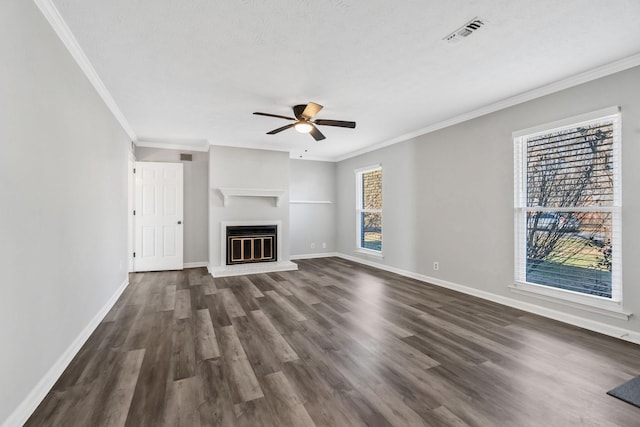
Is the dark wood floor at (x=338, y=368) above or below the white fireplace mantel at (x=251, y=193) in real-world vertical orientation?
below

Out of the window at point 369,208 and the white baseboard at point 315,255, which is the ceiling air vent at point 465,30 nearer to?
the window at point 369,208

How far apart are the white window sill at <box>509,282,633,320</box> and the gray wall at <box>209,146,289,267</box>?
13.5 ft

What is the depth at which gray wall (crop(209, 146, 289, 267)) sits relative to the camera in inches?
217

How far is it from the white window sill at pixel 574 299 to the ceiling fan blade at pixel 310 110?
3.17m

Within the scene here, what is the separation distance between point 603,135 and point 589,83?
543 mm

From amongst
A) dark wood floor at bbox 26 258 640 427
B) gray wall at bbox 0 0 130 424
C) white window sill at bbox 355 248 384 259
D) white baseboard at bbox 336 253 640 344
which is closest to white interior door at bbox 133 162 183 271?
dark wood floor at bbox 26 258 640 427

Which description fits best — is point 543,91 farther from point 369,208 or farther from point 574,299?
point 369,208

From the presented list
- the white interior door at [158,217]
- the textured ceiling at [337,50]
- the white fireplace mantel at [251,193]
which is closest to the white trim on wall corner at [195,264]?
the white interior door at [158,217]

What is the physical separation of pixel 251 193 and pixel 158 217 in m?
1.83

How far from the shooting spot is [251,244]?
5.69 meters

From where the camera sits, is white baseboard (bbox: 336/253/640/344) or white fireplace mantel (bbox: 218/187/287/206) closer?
white baseboard (bbox: 336/253/640/344)

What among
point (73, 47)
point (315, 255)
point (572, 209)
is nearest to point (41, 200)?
point (73, 47)

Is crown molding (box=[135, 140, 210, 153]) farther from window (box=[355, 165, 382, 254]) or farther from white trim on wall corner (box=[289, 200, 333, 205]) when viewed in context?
window (box=[355, 165, 382, 254])

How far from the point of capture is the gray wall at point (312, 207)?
7.05m
